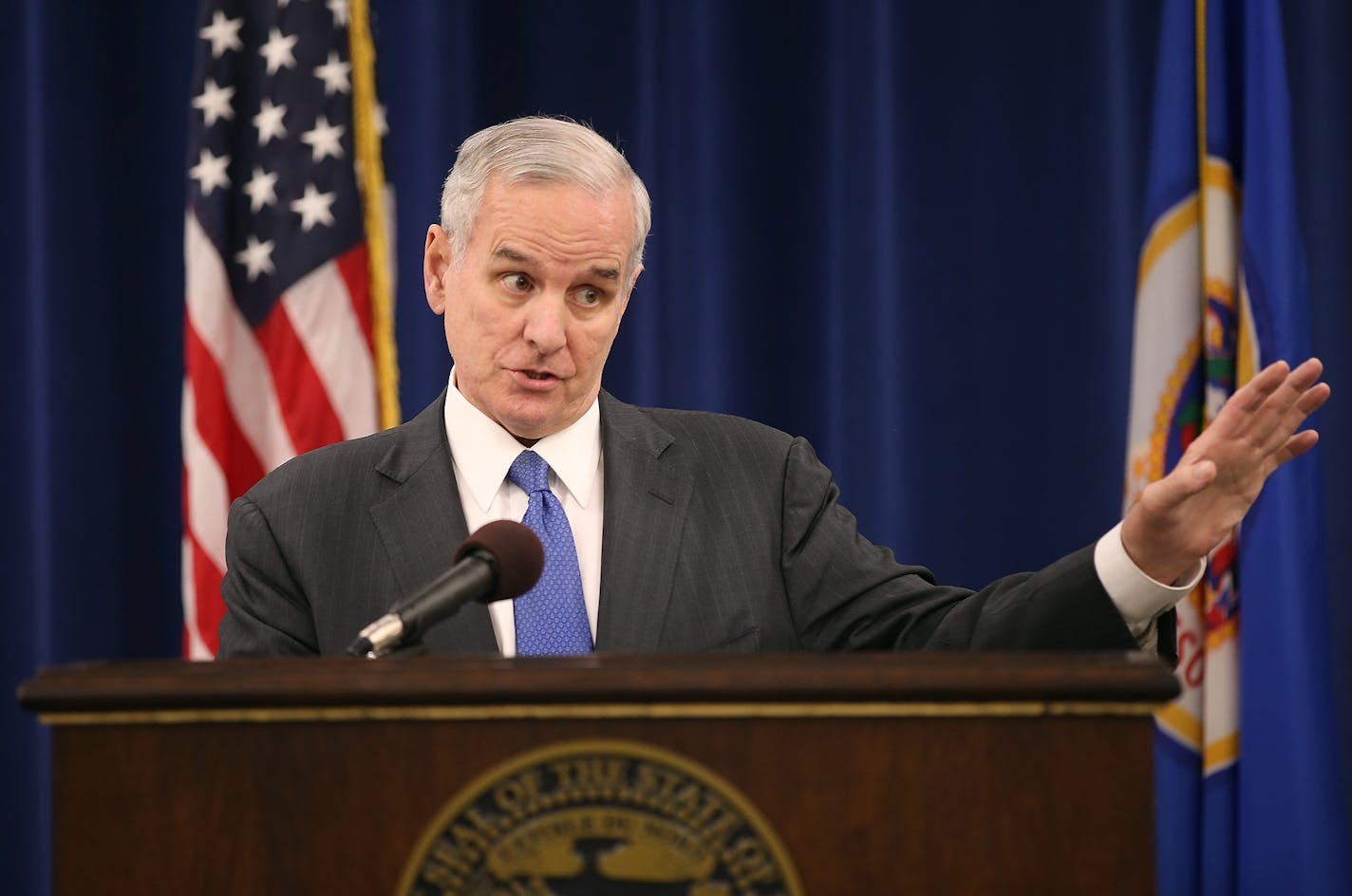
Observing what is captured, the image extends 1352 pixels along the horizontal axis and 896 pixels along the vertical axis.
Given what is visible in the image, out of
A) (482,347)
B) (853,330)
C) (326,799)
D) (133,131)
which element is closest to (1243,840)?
(853,330)

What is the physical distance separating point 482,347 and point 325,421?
1655mm

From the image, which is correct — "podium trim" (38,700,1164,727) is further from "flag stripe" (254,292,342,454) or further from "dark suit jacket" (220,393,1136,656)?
"flag stripe" (254,292,342,454)

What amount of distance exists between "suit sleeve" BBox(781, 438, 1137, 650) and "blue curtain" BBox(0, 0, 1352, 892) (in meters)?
1.93

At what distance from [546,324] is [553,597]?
412mm

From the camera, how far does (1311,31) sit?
402cm

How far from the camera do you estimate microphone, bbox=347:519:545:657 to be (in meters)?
1.39

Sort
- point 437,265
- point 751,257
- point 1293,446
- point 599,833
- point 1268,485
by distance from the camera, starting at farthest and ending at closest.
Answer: point 751,257 → point 1268,485 → point 437,265 → point 1293,446 → point 599,833

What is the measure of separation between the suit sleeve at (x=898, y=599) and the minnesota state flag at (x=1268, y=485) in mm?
1581

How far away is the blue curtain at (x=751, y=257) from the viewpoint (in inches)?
165

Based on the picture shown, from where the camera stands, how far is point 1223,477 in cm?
175

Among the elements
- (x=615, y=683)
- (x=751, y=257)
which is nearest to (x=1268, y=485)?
(x=751, y=257)

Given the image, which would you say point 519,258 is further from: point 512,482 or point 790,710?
point 790,710

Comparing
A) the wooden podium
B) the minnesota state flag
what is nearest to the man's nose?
the wooden podium

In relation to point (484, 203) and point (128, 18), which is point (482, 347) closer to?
point (484, 203)
